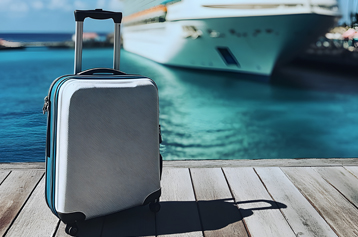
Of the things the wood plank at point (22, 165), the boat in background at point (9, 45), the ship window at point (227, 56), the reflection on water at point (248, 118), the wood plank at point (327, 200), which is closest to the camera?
the wood plank at point (327, 200)

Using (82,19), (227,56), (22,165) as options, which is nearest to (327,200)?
(82,19)

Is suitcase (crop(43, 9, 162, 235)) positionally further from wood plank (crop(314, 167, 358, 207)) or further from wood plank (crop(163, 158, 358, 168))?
wood plank (crop(314, 167, 358, 207))

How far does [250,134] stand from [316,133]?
0.91 metres

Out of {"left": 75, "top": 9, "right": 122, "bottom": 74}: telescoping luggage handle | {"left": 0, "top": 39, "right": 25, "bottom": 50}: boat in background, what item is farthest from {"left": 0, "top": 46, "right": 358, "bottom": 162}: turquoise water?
{"left": 0, "top": 39, "right": 25, "bottom": 50}: boat in background

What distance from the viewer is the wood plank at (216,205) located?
2.57 feet

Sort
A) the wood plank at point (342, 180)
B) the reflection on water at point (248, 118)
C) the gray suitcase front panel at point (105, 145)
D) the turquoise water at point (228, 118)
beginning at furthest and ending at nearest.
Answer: the reflection on water at point (248, 118) → the turquoise water at point (228, 118) → the wood plank at point (342, 180) → the gray suitcase front panel at point (105, 145)

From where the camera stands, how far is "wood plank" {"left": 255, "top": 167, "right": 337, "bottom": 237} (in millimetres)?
788

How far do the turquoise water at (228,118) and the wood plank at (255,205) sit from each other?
0.85ft

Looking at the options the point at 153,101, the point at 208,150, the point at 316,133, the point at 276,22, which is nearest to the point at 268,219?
the point at 153,101

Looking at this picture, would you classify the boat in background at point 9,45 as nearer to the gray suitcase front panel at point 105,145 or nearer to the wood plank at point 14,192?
the wood plank at point 14,192

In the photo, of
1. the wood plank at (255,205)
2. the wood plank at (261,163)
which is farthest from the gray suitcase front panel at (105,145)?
the wood plank at (261,163)

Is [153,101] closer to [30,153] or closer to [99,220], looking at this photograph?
[99,220]

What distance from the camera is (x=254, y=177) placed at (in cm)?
108

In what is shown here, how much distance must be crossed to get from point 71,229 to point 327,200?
2.08 feet
